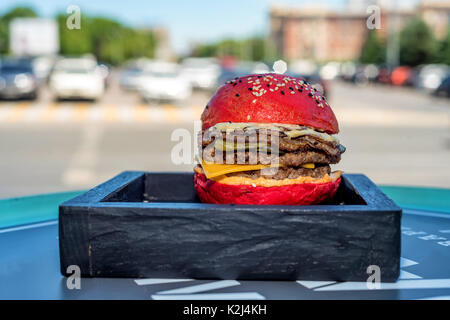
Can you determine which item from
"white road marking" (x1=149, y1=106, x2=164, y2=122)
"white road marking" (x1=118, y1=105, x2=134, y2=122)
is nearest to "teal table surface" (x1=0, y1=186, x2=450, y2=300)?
"white road marking" (x1=149, y1=106, x2=164, y2=122)

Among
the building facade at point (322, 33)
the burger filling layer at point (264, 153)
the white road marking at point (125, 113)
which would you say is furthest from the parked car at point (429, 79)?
the building facade at point (322, 33)

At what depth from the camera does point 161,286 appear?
2.86 m

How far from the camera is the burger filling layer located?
315cm

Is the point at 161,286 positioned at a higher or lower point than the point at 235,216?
lower

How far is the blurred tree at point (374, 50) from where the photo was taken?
6695cm

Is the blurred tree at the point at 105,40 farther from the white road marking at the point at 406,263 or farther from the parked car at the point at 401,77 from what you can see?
the white road marking at the point at 406,263

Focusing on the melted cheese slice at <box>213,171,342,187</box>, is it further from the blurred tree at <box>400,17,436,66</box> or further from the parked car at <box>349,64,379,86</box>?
the blurred tree at <box>400,17,436,66</box>

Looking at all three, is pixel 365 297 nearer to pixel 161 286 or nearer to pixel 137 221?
pixel 161 286

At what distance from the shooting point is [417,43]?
186 ft

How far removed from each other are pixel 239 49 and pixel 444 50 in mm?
73151

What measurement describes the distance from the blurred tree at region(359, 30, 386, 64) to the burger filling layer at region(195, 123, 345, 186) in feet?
213
